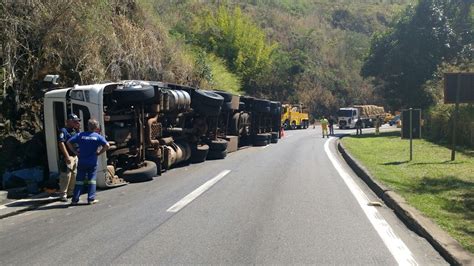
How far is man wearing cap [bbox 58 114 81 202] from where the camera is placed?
988cm

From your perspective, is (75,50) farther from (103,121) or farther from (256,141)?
(256,141)

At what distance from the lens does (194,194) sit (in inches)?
414

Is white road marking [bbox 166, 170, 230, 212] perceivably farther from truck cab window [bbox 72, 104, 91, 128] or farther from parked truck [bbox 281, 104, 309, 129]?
parked truck [bbox 281, 104, 309, 129]

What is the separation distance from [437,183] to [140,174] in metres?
6.92

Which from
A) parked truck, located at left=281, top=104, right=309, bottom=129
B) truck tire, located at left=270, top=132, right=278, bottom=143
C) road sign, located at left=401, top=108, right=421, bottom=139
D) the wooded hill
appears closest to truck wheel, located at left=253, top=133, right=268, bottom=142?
truck tire, located at left=270, top=132, right=278, bottom=143

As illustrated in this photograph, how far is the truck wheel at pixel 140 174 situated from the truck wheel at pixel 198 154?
466 cm

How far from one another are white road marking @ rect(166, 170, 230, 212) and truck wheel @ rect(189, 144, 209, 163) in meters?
3.55

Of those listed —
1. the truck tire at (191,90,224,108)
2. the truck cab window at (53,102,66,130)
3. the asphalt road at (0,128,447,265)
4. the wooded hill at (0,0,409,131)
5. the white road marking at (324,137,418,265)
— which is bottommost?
the white road marking at (324,137,418,265)

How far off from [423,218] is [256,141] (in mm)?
18978

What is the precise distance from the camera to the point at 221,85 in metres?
37.9

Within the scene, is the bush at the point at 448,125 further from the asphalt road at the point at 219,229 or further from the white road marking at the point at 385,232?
the white road marking at the point at 385,232

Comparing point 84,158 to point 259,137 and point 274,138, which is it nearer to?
point 259,137

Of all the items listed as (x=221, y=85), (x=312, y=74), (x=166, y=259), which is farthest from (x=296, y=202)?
(x=312, y=74)

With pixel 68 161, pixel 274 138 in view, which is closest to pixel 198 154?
pixel 68 161
